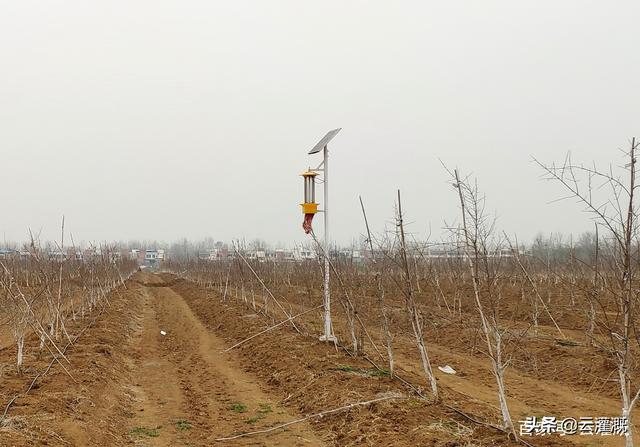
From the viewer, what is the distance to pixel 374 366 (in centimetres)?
850

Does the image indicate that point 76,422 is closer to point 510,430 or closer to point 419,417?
point 419,417

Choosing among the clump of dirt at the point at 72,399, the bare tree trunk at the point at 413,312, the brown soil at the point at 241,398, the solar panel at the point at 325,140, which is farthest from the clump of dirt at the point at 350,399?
the solar panel at the point at 325,140

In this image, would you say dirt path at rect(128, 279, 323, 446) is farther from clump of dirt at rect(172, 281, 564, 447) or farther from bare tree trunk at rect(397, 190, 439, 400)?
bare tree trunk at rect(397, 190, 439, 400)

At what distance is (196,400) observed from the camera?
7602mm

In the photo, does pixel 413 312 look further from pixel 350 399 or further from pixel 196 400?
pixel 196 400

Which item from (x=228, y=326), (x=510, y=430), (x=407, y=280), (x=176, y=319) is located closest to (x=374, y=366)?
(x=407, y=280)

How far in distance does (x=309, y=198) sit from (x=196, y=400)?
14.6 feet

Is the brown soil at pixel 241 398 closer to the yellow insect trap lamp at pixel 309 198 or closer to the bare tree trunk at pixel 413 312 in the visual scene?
the bare tree trunk at pixel 413 312

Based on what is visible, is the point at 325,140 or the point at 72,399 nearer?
the point at 72,399

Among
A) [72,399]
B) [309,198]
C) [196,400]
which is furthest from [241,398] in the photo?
[309,198]

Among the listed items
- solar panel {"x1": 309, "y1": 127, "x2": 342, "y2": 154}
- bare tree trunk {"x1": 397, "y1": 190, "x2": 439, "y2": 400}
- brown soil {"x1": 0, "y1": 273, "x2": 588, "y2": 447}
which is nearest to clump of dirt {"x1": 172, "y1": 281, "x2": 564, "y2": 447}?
brown soil {"x1": 0, "y1": 273, "x2": 588, "y2": 447}

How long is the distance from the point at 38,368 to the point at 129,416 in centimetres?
270

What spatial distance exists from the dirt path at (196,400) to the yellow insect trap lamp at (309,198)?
320 cm

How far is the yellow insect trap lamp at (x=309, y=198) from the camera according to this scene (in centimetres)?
1023
